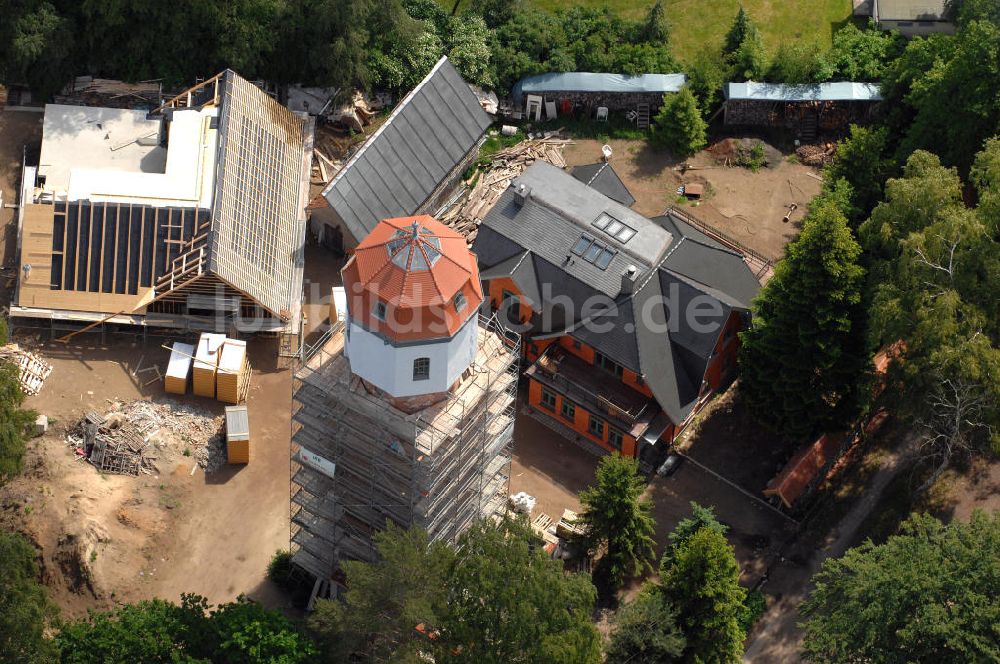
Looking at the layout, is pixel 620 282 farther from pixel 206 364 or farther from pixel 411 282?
pixel 411 282

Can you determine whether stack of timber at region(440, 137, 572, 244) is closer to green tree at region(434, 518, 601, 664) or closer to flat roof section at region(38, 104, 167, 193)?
flat roof section at region(38, 104, 167, 193)

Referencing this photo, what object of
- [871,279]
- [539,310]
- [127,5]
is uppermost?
[127,5]

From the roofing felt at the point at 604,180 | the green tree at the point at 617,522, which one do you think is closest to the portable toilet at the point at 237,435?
A: the green tree at the point at 617,522

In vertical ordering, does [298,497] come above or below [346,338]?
below

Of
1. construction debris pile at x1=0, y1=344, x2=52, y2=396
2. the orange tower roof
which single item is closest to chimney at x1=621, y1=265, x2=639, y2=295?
the orange tower roof

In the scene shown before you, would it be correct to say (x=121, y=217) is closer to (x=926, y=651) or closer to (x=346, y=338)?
(x=346, y=338)

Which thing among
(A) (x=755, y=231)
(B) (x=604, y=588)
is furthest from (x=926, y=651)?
(A) (x=755, y=231)

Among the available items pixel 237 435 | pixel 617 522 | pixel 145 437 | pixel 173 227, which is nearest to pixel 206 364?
pixel 237 435
